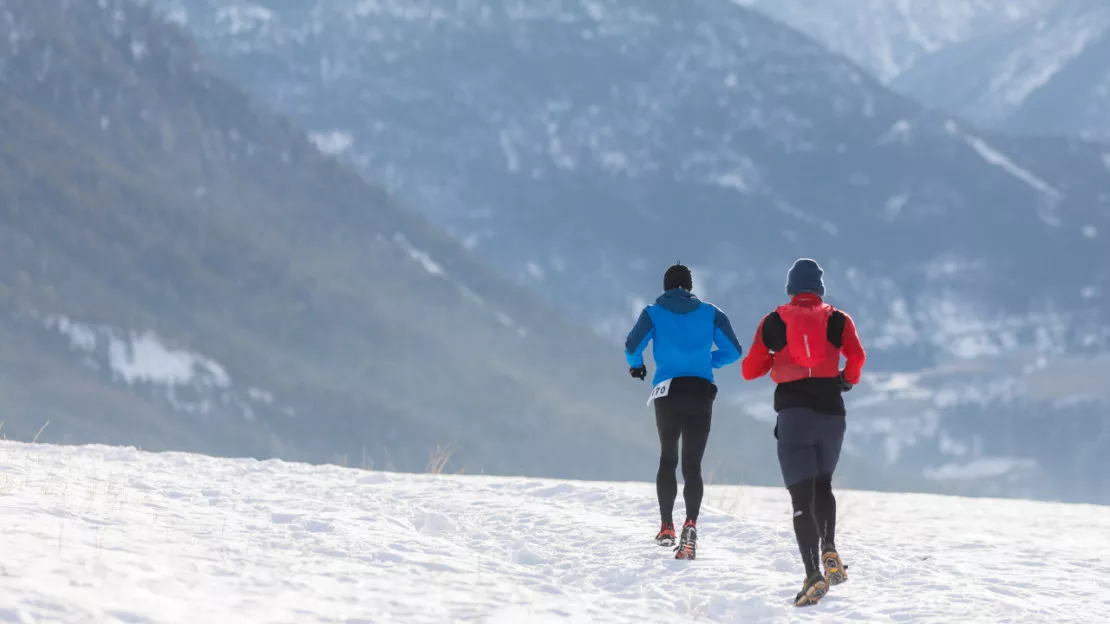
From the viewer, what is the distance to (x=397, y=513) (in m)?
11.9

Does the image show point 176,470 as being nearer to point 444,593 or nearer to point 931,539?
point 444,593

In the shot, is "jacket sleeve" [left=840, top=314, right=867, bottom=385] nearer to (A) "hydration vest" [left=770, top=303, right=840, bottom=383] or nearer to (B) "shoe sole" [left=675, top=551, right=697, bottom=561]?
(A) "hydration vest" [left=770, top=303, right=840, bottom=383]

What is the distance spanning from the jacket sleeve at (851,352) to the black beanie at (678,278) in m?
1.67

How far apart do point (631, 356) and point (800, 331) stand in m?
1.72

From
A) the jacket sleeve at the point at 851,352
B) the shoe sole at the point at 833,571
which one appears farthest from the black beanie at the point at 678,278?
the shoe sole at the point at 833,571

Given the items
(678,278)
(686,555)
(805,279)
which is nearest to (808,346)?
(805,279)

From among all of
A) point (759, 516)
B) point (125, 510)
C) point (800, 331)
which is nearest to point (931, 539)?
point (759, 516)

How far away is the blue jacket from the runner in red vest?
3.58 feet

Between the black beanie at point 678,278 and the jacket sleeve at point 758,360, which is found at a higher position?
the black beanie at point 678,278

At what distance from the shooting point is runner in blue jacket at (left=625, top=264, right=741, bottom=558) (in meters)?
9.69

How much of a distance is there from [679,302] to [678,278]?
0.77 ft

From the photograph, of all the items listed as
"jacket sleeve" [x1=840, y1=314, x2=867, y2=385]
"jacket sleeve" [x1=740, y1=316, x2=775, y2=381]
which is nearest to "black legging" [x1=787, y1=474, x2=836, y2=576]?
"jacket sleeve" [x1=840, y1=314, x2=867, y2=385]

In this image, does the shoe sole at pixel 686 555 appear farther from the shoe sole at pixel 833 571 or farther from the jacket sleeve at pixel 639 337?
the jacket sleeve at pixel 639 337

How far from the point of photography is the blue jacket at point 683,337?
9727 mm
